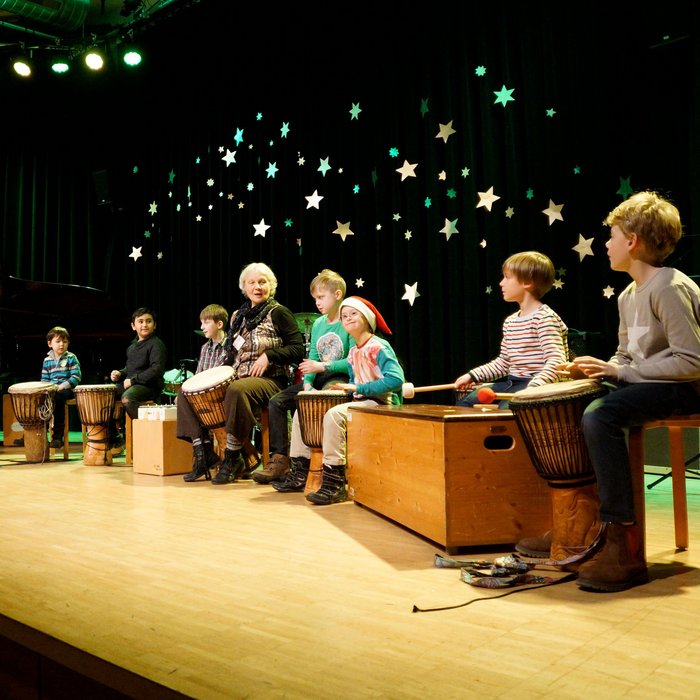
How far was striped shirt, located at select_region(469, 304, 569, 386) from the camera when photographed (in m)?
3.33

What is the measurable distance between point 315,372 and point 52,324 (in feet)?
13.4

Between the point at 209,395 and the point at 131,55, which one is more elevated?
the point at 131,55

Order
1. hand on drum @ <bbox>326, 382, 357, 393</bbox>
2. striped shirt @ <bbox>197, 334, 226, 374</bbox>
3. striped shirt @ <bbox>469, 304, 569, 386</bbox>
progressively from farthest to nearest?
striped shirt @ <bbox>197, 334, 226, 374</bbox> → hand on drum @ <bbox>326, 382, 357, 393</bbox> → striped shirt @ <bbox>469, 304, 569, 386</bbox>

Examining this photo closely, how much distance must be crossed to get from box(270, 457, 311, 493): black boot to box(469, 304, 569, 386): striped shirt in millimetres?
1360

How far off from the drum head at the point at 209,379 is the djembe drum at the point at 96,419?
1521 mm

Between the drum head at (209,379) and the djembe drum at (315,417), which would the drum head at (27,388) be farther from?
the djembe drum at (315,417)

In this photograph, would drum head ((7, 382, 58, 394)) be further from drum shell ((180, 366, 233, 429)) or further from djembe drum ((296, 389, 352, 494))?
djembe drum ((296, 389, 352, 494))

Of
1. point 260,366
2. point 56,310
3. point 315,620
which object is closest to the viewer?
point 315,620

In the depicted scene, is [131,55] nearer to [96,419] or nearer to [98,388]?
[98,388]

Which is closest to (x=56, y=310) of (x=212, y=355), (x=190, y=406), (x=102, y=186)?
(x=212, y=355)

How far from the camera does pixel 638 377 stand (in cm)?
230

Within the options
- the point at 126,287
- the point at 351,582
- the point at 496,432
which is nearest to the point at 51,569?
the point at 351,582

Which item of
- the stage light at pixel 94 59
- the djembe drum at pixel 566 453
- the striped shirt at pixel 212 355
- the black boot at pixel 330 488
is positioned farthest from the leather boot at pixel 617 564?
the stage light at pixel 94 59

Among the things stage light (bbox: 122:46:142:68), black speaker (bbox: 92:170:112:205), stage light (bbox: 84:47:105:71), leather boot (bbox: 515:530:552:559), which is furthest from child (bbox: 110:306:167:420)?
leather boot (bbox: 515:530:552:559)
